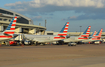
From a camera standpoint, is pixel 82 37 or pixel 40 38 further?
pixel 82 37

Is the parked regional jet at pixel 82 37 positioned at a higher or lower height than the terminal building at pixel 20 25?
lower

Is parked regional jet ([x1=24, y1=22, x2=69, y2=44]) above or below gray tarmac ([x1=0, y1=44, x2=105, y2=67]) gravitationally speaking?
above

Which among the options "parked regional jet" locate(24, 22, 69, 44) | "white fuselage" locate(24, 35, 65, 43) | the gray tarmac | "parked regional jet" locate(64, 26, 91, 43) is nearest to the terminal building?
"white fuselage" locate(24, 35, 65, 43)

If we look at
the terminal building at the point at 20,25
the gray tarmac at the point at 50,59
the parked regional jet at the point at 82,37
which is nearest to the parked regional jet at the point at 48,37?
the parked regional jet at the point at 82,37

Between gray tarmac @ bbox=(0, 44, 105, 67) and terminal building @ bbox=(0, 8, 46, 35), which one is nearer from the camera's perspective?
gray tarmac @ bbox=(0, 44, 105, 67)

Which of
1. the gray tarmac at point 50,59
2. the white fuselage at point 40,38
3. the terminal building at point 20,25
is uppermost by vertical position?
the terminal building at point 20,25

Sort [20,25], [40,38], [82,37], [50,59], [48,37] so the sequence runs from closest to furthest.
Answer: [50,59] → [40,38] → [48,37] → [82,37] → [20,25]

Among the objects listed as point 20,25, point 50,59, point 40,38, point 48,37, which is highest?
point 20,25

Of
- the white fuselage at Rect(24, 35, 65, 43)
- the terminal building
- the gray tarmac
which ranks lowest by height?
the gray tarmac

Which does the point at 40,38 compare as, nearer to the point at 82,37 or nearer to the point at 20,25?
the point at 82,37

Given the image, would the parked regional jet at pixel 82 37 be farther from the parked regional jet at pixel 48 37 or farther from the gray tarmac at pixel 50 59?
the gray tarmac at pixel 50 59

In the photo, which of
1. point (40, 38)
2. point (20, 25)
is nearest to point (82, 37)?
point (40, 38)

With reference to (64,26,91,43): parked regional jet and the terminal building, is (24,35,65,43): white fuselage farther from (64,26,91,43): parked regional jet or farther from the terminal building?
the terminal building

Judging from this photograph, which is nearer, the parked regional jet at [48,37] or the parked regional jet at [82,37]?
the parked regional jet at [48,37]
